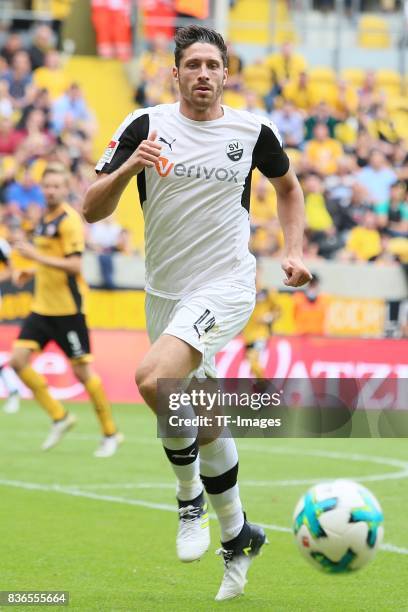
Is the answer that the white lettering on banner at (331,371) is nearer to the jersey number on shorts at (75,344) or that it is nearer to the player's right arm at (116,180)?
the jersey number on shorts at (75,344)

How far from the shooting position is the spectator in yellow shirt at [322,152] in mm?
23734

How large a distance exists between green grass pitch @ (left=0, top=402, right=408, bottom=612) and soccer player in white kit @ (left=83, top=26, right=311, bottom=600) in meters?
0.39

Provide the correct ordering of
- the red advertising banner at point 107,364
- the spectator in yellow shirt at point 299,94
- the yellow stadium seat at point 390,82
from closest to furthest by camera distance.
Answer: the red advertising banner at point 107,364
the spectator in yellow shirt at point 299,94
the yellow stadium seat at point 390,82

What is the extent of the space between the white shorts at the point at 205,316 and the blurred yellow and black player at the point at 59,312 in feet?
18.4

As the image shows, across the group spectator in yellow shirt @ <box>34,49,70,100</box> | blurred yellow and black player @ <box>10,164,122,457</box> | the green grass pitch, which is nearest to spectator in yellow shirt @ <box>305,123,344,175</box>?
spectator in yellow shirt @ <box>34,49,70,100</box>

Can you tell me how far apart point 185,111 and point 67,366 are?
10490 millimetres

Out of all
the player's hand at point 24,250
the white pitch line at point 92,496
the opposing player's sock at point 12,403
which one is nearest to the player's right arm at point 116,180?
the white pitch line at point 92,496

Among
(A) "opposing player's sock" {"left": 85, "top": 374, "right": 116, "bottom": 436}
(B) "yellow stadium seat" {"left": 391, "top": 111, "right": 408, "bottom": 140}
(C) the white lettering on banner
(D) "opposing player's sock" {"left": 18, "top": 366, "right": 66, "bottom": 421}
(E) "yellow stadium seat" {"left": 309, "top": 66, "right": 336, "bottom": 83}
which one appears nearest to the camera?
(A) "opposing player's sock" {"left": 85, "top": 374, "right": 116, "bottom": 436}

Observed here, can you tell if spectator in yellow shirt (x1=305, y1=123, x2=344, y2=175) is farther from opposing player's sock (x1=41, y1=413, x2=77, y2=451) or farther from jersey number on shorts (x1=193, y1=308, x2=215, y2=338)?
jersey number on shorts (x1=193, y1=308, x2=215, y2=338)

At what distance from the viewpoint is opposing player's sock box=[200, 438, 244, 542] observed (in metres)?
6.77

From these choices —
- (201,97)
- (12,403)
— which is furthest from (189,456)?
(12,403)

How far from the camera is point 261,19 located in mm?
28797

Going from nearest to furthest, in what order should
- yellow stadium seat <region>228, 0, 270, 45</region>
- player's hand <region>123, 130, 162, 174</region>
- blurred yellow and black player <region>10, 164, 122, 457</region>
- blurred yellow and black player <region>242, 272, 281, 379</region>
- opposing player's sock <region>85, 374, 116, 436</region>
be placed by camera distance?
player's hand <region>123, 130, 162, 174</region> → blurred yellow and black player <region>10, 164, 122, 457</region> → opposing player's sock <region>85, 374, 116, 436</region> → blurred yellow and black player <region>242, 272, 281, 379</region> → yellow stadium seat <region>228, 0, 270, 45</region>

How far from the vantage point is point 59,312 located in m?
12.8
